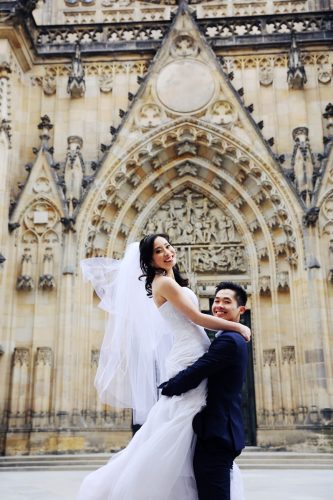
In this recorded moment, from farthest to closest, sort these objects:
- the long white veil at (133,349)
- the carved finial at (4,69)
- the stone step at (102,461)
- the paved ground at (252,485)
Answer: the carved finial at (4,69)
the stone step at (102,461)
the paved ground at (252,485)
the long white veil at (133,349)

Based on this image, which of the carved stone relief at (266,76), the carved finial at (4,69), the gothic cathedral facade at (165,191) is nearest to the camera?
the gothic cathedral facade at (165,191)

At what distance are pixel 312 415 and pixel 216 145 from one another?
7.01 metres

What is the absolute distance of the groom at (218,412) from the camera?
289 centimetres

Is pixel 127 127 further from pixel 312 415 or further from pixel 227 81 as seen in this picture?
pixel 312 415

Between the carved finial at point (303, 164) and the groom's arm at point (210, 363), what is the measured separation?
11.5 meters

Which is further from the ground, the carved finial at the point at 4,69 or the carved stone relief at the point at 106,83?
the carved stone relief at the point at 106,83

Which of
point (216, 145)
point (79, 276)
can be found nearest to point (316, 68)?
point (216, 145)

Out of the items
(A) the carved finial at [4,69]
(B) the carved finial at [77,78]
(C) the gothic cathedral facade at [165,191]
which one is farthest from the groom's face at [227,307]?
(B) the carved finial at [77,78]

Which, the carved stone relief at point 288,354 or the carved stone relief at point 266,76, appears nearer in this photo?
the carved stone relief at point 288,354

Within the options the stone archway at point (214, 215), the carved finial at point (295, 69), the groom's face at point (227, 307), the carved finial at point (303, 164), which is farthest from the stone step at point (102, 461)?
the carved finial at point (295, 69)

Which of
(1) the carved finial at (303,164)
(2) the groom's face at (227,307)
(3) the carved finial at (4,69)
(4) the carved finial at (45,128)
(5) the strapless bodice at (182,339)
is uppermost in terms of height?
(3) the carved finial at (4,69)

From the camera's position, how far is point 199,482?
293 cm

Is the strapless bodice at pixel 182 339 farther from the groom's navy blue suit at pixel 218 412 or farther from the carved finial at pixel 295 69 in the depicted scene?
the carved finial at pixel 295 69

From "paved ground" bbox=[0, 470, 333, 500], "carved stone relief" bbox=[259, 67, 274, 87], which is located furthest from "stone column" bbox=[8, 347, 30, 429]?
"carved stone relief" bbox=[259, 67, 274, 87]
